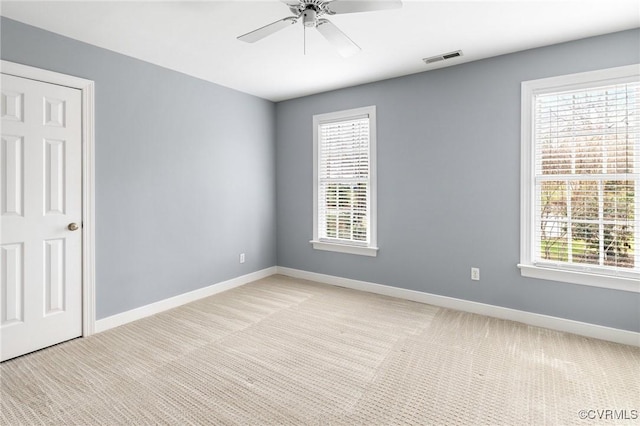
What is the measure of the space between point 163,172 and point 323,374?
262cm

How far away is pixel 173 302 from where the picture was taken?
3.69m

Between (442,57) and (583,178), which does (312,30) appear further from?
(583,178)

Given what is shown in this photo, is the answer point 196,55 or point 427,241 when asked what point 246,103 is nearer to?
point 196,55

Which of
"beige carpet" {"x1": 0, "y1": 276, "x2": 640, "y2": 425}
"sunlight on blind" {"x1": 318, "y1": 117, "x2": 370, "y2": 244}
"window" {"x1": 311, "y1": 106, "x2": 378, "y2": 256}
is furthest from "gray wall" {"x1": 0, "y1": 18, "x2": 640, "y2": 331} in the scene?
"beige carpet" {"x1": 0, "y1": 276, "x2": 640, "y2": 425}

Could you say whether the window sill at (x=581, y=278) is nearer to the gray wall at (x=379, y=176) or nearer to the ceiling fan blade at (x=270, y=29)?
the gray wall at (x=379, y=176)

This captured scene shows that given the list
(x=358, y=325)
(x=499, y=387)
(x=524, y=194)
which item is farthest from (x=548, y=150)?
(x=358, y=325)

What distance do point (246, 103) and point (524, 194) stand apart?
3487 millimetres

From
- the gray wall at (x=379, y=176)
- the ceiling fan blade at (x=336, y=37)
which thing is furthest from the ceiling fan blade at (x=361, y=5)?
the gray wall at (x=379, y=176)

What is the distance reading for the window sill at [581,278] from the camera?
108 inches

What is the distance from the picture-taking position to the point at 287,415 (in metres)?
1.91

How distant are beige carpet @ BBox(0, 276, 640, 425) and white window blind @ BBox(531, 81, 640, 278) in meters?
0.74

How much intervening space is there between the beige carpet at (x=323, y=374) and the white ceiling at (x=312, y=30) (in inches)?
102

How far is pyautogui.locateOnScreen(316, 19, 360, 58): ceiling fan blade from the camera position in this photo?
2.20 metres

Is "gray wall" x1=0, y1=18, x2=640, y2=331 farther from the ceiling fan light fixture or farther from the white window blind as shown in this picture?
the ceiling fan light fixture
